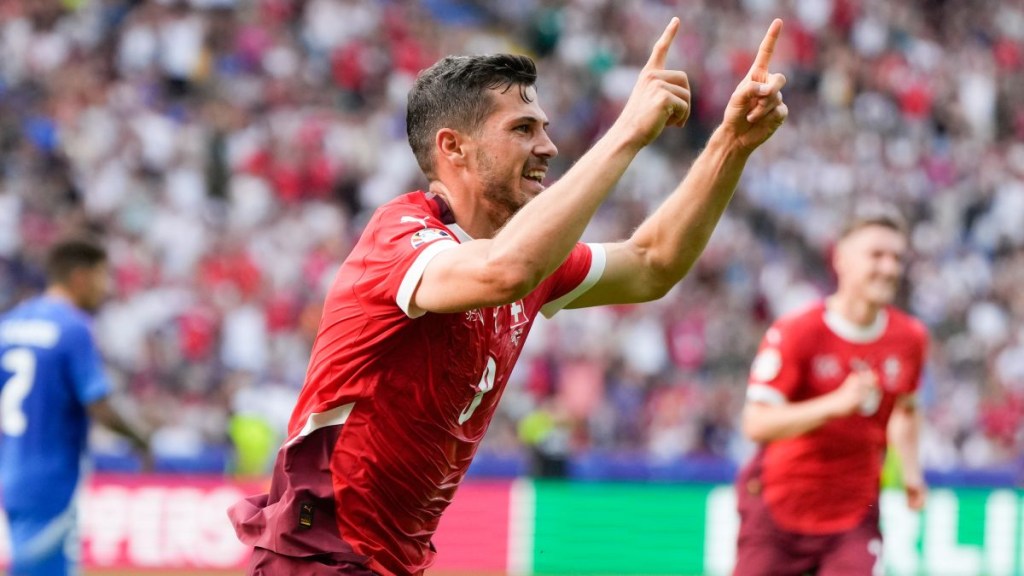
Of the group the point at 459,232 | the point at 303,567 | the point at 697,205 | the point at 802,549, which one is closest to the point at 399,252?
the point at 459,232

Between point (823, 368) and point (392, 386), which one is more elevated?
point (823, 368)

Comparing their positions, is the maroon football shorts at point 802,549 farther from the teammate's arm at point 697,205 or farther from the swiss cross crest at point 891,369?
the teammate's arm at point 697,205

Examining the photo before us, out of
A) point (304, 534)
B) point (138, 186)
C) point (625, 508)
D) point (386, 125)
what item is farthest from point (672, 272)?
point (386, 125)

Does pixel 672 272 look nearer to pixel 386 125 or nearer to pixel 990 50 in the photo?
pixel 386 125

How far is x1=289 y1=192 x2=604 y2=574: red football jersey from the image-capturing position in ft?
13.5

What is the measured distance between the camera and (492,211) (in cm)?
439

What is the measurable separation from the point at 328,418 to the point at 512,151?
2.86ft

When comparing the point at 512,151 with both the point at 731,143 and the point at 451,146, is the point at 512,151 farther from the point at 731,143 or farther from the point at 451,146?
the point at 731,143

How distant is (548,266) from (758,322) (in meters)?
16.2

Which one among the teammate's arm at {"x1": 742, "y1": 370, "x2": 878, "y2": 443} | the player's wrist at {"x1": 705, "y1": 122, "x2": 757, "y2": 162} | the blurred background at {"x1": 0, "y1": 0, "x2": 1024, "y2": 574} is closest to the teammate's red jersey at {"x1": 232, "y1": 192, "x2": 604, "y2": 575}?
the player's wrist at {"x1": 705, "y1": 122, "x2": 757, "y2": 162}

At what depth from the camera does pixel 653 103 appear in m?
3.93

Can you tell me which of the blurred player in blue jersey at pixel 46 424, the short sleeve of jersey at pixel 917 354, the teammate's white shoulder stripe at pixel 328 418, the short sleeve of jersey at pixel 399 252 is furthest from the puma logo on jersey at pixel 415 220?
the blurred player in blue jersey at pixel 46 424

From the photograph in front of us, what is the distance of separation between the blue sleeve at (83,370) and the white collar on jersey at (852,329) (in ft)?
11.8

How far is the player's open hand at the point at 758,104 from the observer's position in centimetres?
443
